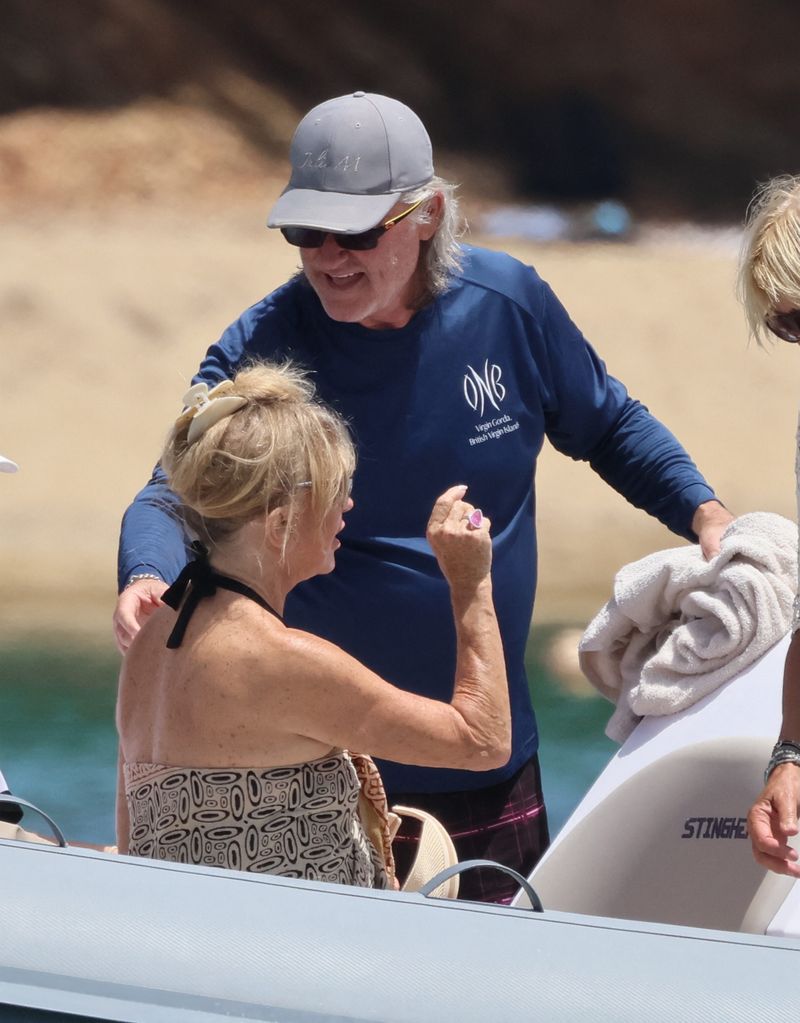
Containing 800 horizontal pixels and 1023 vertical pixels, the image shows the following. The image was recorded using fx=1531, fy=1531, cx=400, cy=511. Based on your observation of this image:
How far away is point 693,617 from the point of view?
157cm

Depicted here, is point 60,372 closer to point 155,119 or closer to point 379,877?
point 155,119

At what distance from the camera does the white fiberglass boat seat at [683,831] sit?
1.48 m

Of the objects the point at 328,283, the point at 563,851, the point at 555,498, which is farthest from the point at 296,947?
the point at 555,498

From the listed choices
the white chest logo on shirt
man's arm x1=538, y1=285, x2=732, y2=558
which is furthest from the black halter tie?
man's arm x1=538, y1=285, x2=732, y2=558

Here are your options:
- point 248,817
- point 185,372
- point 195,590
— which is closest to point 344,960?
point 248,817

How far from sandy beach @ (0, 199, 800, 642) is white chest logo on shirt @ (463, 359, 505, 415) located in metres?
2.95

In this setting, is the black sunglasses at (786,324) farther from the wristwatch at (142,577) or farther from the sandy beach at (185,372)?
the sandy beach at (185,372)

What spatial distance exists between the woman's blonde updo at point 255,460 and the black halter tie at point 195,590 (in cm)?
2

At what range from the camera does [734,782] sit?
4.87 ft

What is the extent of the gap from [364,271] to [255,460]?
1.32 feet

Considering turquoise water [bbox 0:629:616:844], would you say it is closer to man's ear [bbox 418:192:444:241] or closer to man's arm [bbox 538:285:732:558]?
man's arm [bbox 538:285:732:558]

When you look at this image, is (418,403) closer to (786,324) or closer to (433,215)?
(433,215)

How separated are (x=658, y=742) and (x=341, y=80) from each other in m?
5.42

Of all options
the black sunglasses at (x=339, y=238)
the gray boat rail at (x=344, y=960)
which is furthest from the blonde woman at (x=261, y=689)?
the black sunglasses at (x=339, y=238)
